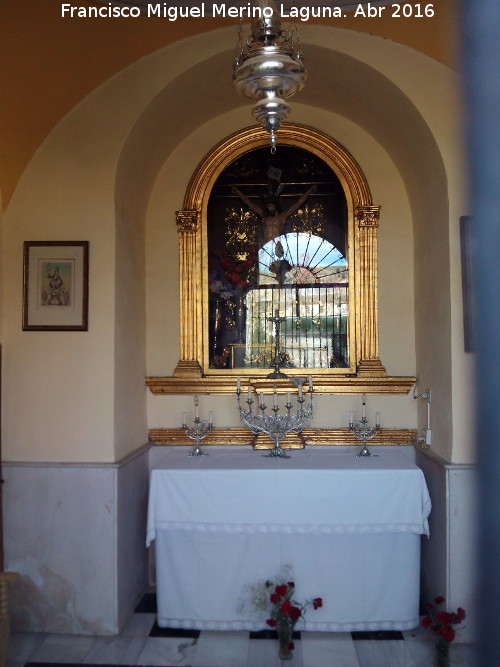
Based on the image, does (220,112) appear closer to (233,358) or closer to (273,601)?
(233,358)

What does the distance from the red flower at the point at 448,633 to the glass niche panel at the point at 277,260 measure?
2.05 metres

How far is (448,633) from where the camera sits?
3221mm

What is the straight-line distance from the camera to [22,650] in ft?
11.6

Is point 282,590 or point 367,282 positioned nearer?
point 282,590

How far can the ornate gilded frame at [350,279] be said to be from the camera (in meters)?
4.54

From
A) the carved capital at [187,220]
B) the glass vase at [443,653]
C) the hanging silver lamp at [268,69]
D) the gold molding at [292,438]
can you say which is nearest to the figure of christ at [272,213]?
the carved capital at [187,220]

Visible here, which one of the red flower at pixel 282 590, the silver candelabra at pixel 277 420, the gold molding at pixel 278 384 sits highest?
the gold molding at pixel 278 384

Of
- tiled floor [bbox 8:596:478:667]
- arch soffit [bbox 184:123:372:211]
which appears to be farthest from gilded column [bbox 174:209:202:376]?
tiled floor [bbox 8:596:478:667]

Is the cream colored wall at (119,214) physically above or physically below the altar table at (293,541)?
above

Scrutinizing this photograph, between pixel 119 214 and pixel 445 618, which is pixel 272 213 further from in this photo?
pixel 445 618

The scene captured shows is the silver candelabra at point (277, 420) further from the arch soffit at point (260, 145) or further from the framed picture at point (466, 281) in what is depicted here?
the arch soffit at point (260, 145)

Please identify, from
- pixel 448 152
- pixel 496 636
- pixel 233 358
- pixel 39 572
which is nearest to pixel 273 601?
pixel 39 572

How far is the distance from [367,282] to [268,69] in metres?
2.58

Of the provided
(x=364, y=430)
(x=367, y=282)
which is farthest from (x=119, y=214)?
(x=364, y=430)
